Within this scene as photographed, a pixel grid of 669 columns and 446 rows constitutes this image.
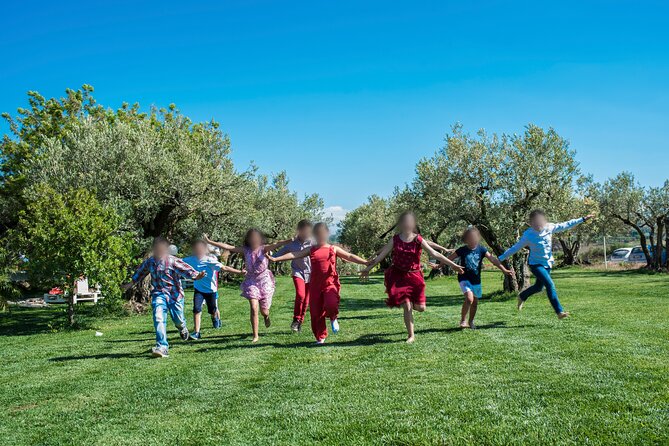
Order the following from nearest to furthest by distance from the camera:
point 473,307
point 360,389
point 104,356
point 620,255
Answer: point 360,389, point 104,356, point 473,307, point 620,255

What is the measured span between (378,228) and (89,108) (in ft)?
104

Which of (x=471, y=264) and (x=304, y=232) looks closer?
(x=304, y=232)

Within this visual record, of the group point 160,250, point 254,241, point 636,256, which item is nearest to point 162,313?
point 160,250

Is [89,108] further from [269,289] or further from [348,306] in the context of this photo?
[269,289]

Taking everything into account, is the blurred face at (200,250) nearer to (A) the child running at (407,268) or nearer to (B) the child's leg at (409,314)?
(A) the child running at (407,268)

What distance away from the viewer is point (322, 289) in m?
9.65

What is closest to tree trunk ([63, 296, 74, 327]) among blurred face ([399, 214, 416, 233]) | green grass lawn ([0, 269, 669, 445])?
green grass lawn ([0, 269, 669, 445])

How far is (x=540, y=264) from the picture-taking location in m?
10.4

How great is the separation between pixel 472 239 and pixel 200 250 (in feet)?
18.0

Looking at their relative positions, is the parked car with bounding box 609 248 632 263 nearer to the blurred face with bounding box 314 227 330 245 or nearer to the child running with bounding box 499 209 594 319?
the child running with bounding box 499 209 594 319

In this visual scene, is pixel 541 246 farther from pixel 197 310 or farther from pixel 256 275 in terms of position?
pixel 197 310

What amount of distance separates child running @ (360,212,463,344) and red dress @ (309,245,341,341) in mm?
760


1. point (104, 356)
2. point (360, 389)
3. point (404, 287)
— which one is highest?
point (404, 287)

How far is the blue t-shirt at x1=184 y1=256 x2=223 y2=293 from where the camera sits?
11.8m
